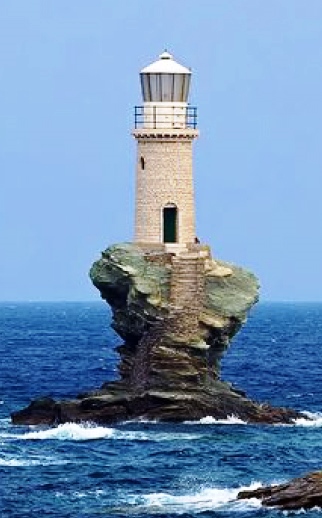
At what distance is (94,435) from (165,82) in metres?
15.6

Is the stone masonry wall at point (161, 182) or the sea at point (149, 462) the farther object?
the stone masonry wall at point (161, 182)

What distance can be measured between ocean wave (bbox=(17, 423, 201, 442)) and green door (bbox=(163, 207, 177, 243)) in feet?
31.0

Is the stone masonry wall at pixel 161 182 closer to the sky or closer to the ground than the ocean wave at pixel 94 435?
closer to the sky

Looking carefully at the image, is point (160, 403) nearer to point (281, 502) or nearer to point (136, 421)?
point (136, 421)

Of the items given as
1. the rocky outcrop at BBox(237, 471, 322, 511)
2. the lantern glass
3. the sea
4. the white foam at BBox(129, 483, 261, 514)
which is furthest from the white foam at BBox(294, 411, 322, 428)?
the rocky outcrop at BBox(237, 471, 322, 511)

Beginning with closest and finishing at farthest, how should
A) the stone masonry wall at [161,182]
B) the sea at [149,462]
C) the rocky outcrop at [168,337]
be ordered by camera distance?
the sea at [149,462], the rocky outcrop at [168,337], the stone masonry wall at [161,182]

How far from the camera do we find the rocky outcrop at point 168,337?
235 feet

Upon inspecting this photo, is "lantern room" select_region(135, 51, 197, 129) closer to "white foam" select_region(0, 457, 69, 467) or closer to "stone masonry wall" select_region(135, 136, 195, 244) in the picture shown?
"stone masonry wall" select_region(135, 136, 195, 244)

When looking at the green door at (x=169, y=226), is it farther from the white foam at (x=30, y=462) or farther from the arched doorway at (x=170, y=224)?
the white foam at (x=30, y=462)

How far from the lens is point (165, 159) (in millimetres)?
75688

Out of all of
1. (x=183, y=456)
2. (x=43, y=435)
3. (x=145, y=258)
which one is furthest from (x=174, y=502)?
(x=145, y=258)

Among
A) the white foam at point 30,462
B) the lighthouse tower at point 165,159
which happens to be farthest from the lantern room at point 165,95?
the white foam at point 30,462

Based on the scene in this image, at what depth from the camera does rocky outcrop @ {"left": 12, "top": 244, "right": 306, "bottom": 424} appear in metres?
71.6

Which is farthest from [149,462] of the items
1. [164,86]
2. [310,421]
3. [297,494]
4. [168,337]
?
[164,86]
